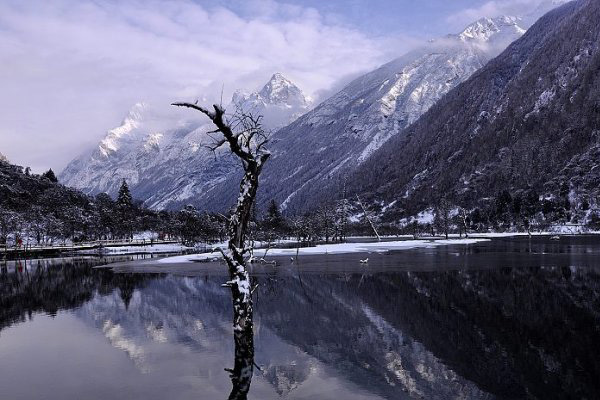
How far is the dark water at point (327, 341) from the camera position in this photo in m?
19.2

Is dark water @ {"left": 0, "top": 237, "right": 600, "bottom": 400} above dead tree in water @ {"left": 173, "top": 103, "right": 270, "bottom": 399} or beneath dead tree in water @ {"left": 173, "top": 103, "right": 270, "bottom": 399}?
beneath

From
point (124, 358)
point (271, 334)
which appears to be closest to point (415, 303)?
point (271, 334)

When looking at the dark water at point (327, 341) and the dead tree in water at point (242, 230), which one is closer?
the dark water at point (327, 341)

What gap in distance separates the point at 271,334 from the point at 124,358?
8.02 meters

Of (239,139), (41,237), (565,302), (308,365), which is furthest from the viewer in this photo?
(41,237)

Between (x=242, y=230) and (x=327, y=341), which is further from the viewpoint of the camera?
(x=327, y=341)

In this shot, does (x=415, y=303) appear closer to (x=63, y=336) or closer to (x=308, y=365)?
(x=308, y=365)

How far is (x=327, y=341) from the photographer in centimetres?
2645

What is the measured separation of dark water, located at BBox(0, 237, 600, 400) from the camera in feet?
63.2

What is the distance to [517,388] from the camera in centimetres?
1823

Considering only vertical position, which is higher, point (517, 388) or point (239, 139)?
point (239, 139)

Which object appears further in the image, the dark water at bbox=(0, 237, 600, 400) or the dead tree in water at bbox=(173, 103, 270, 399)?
the dead tree in water at bbox=(173, 103, 270, 399)

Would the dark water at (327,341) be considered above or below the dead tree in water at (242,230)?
below

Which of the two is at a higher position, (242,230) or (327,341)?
(242,230)
